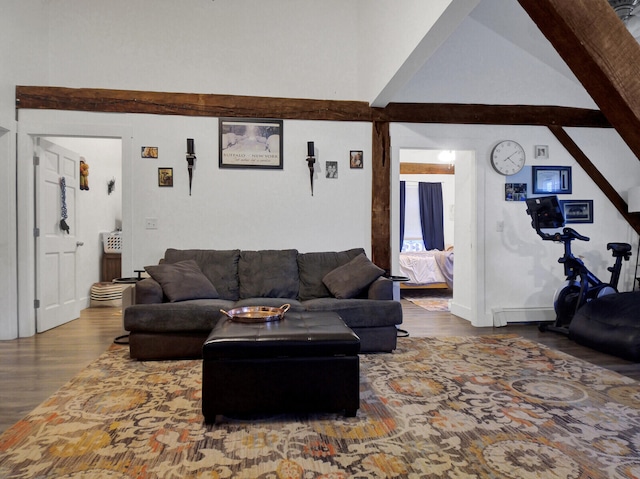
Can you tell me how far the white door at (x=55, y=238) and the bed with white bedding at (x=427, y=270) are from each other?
15.8 feet

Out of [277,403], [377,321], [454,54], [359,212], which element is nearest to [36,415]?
[277,403]

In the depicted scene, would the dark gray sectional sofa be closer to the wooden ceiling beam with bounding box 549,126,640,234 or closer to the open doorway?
the open doorway

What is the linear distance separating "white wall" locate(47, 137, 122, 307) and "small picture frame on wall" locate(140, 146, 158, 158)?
1.54 metres

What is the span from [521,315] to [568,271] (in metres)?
0.74

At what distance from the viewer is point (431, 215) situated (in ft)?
30.6

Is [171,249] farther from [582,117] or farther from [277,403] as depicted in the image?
[582,117]

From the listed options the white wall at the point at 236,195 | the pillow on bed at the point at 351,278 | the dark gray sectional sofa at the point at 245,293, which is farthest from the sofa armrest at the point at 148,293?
the pillow on bed at the point at 351,278

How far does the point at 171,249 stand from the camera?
4102 mm

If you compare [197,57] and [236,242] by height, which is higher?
[197,57]

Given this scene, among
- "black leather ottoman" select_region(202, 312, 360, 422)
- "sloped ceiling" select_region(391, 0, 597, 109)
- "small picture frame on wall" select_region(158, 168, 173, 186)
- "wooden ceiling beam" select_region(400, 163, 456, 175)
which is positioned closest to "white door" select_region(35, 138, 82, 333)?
"small picture frame on wall" select_region(158, 168, 173, 186)

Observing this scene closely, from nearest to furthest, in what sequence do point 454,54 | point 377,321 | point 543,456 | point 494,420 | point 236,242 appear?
point 543,456
point 494,420
point 377,321
point 236,242
point 454,54

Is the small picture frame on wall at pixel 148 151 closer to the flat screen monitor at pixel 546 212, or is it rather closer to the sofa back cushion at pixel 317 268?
the sofa back cushion at pixel 317 268

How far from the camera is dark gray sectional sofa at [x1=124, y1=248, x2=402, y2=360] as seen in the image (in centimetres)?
322

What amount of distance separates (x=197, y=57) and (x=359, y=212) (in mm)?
2484
